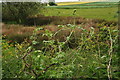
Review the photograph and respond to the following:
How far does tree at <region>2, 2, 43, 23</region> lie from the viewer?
8.18 meters

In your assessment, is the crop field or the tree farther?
the tree

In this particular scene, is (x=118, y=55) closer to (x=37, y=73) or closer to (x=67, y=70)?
(x=67, y=70)

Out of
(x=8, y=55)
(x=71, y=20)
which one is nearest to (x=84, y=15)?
(x=71, y=20)

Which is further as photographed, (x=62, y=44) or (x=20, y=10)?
(x=20, y=10)

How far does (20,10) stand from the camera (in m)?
8.34

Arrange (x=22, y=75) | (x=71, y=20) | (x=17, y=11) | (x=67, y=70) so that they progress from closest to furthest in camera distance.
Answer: (x=67, y=70)
(x=22, y=75)
(x=71, y=20)
(x=17, y=11)

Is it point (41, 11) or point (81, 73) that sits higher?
point (41, 11)

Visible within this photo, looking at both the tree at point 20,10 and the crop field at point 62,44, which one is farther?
the tree at point 20,10

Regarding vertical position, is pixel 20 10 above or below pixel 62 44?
above

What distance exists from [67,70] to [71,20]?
158 inches

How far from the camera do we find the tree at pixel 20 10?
8180 millimetres

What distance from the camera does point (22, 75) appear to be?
86.2 inches

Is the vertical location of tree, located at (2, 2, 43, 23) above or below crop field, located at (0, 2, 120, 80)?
above

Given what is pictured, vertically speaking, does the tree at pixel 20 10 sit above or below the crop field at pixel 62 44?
above
